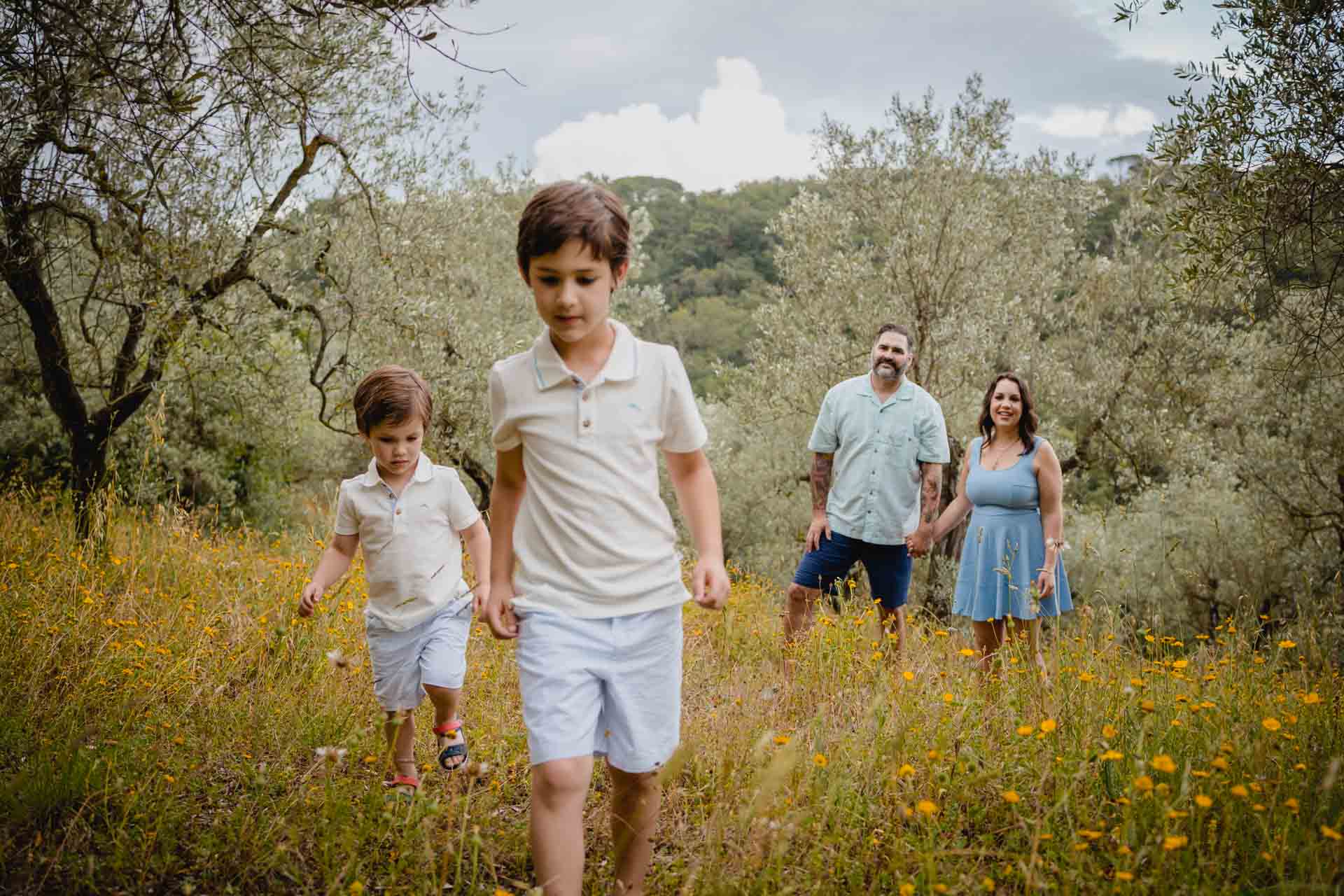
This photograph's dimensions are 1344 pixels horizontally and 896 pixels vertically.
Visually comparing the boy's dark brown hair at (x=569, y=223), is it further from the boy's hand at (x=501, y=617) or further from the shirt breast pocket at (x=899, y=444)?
the shirt breast pocket at (x=899, y=444)

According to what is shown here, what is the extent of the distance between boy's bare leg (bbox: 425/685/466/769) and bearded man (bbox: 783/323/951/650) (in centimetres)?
239

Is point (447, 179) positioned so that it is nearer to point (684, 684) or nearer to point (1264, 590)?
point (684, 684)

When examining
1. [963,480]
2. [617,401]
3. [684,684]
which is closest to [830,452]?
[963,480]

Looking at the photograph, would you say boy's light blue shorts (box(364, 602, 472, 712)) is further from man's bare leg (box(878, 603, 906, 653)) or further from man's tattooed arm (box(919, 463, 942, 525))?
man's tattooed arm (box(919, 463, 942, 525))

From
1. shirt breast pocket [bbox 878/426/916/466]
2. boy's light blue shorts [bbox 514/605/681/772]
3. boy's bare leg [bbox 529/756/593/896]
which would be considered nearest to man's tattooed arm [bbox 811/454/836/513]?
shirt breast pocket [bbox 878/426/916/466]

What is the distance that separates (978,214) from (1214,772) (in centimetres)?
1167

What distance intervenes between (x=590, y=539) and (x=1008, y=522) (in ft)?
12.2

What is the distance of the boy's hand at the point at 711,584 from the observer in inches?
103

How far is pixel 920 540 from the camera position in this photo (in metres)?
5.76

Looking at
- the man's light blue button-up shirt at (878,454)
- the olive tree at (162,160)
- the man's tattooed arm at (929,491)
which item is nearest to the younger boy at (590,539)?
the olive tree at (162,160)

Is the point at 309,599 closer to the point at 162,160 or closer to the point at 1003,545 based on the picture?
the point at 162,160

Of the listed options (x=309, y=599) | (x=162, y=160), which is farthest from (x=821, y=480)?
(x=162, y=160)

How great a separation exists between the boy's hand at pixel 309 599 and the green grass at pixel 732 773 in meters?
0.62

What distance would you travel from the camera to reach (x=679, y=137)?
2223 inches
